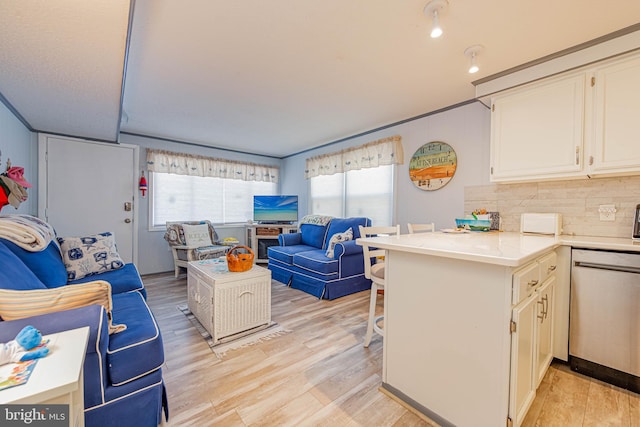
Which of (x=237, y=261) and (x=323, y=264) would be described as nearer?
(x=237, y=261)

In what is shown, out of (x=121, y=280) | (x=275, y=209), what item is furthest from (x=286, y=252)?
(x=121, y=280)

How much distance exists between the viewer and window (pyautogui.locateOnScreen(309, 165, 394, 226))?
381 centimetres

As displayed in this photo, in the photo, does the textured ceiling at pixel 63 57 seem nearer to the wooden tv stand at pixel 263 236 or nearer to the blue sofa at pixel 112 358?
the blue sofa at pixel 112 358

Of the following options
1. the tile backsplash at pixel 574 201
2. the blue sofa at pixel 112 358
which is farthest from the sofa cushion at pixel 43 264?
the tile backsplash at pixel 574 201

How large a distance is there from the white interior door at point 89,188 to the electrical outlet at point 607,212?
500 centimetres

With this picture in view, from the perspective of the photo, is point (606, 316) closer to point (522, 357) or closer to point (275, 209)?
point (522, 357)

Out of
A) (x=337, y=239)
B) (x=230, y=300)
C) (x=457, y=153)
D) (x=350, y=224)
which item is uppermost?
(x=457, y=153)

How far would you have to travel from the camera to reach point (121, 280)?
7.05 ft

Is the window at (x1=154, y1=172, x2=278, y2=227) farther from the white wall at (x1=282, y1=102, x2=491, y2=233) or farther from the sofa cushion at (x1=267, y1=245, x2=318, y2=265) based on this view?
the white wall at (x1=282, y1=102, x2=491, y2=233)

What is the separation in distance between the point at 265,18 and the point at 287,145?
3.16 metres

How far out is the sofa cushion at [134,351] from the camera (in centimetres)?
116

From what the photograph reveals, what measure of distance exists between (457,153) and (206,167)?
3982 mm

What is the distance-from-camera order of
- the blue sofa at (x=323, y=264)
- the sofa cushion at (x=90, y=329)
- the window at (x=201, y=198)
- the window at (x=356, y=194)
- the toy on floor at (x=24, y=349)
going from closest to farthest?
the toy on floor at (x=24, y=349)
the sofa cushion at (x=90, y=329)
the blue sofa at (x=323, y=264)
the window at (x=356, y=194)
the window at (x=201, y=198)

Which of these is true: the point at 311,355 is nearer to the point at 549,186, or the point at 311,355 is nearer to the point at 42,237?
the point at 42,237
